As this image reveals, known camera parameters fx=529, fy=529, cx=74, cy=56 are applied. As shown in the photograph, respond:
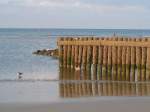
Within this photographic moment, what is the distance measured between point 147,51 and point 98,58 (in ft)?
11.2

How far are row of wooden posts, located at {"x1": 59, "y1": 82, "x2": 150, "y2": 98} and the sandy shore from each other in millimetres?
2230

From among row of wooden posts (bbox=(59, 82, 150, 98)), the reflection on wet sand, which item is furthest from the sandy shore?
row of wooden posts (bbox=(59, 82, 150, 98))

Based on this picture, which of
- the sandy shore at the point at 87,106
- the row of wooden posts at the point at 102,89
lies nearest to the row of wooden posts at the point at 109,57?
the row of wooden posts at the point at 102,89

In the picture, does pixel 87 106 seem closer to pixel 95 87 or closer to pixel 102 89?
pixel 102 89

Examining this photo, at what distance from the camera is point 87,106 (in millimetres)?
16906

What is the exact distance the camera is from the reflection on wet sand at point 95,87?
812 inches

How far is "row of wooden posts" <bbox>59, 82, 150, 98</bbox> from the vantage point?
20500mm

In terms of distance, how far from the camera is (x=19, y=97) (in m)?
19.3

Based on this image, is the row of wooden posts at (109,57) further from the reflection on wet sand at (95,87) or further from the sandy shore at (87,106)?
the sandy shore at (87,106)

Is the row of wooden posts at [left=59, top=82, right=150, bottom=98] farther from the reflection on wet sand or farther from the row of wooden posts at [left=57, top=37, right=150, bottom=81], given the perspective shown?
the row of wooden posts at [left=57, top=37, right=150, bottom=81]

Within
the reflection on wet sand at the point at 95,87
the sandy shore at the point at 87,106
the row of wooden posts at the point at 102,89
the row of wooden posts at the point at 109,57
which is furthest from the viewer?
the row of wooden posts at the point at 109,57

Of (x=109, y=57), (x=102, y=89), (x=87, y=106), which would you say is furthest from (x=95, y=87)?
(x=87, y=106)

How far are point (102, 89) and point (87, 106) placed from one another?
5463 millimetres

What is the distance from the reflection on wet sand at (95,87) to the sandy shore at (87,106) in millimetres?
2115
